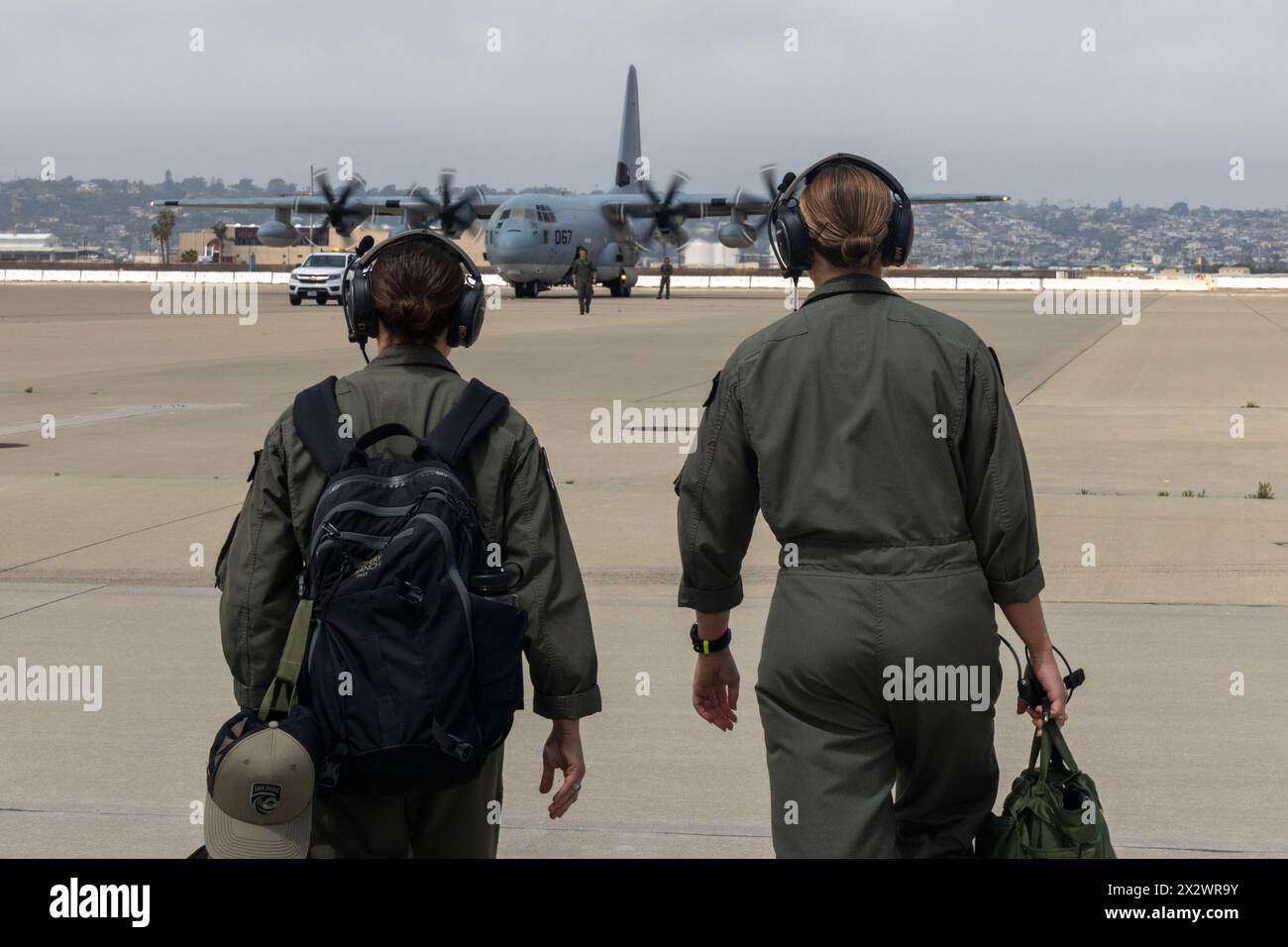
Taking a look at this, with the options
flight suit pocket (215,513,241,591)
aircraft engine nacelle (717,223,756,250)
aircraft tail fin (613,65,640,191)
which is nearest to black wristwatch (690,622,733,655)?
flight suit pocket (215,513,241,591)

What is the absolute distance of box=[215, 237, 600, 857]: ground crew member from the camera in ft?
9.80

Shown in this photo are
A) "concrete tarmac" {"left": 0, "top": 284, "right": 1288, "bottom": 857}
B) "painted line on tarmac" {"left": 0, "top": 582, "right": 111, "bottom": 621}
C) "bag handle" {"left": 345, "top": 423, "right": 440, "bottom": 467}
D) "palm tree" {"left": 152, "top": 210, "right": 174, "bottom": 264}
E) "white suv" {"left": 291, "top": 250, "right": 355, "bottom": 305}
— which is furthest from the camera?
"palm tree" {"left": 152, "top": 210, "right": 174, "bottom": 264}

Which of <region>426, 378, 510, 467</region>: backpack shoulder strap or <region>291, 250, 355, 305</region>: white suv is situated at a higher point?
<region>291, 250, 355, 305</region>: white suv

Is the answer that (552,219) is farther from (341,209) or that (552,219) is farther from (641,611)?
(641,611)

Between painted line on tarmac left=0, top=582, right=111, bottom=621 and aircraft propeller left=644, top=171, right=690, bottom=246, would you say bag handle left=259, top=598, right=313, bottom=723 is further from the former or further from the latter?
aircraft propeller left=644, top=171, right=690, bottom=246

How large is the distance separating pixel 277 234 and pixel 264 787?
192ft

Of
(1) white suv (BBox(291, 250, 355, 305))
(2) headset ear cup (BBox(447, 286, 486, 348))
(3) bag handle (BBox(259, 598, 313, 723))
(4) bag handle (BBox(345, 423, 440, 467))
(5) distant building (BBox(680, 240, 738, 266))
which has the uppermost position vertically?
(5) distant building (BBox(680, 240, 738, 266))

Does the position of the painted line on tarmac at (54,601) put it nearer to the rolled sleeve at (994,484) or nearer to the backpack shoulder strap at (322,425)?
the backpack shoulder strap at (322,425)

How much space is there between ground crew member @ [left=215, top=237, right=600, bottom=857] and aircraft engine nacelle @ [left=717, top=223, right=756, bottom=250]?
5303 cm

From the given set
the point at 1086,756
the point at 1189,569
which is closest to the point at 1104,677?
the point at 1086,756

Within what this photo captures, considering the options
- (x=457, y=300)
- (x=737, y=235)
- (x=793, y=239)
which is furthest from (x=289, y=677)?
(x=737, y=235)

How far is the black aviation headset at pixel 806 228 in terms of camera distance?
317cm

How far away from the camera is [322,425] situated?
2963 mm

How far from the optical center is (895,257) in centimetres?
327
